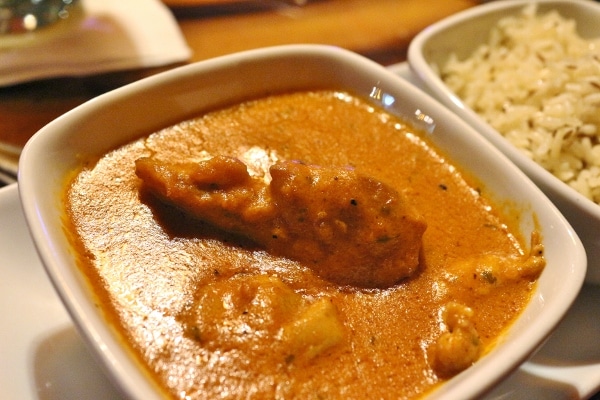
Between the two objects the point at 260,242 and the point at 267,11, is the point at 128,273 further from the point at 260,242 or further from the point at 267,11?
the point at 267,11

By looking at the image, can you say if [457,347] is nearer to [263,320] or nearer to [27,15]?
[263,320]

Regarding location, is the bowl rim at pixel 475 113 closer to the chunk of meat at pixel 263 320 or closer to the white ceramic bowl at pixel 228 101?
the white ceramic bowl at pixel 228 101

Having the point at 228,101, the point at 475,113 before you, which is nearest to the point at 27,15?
the point at 228,101

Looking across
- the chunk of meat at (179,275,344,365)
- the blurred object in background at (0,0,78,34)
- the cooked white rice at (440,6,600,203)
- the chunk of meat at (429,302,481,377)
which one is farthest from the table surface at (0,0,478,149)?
the chunk of meat at (429,302,481,377)

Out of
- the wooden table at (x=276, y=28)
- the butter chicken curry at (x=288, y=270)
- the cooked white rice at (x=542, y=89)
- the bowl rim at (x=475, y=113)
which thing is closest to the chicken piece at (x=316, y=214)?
the butter chicken curry at (x=288, y=270)

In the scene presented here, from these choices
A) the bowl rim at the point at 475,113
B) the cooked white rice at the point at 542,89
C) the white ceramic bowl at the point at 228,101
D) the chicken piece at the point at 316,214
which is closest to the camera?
the white ceramic bowl at the point at 228,101
